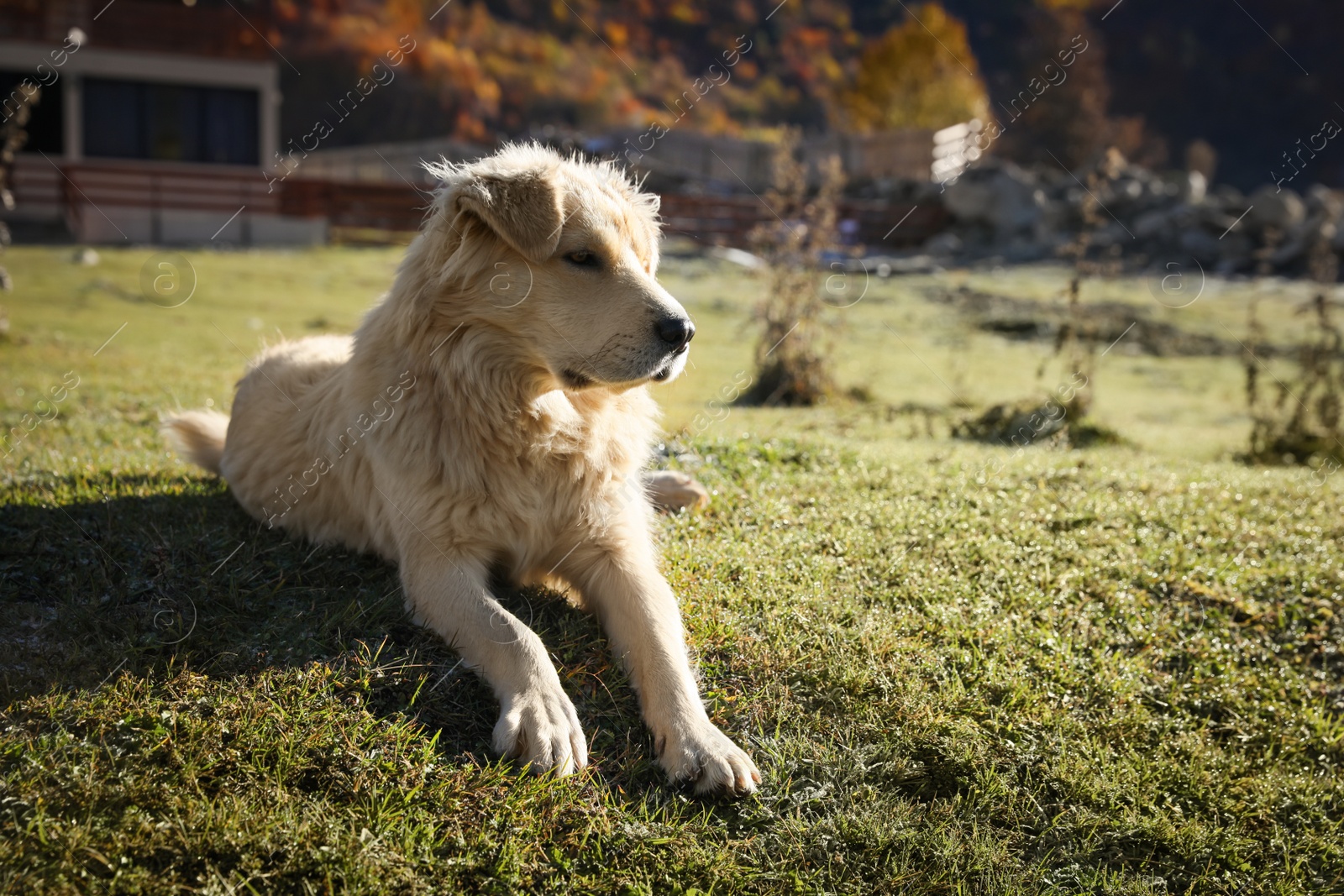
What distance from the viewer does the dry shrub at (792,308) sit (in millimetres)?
10438

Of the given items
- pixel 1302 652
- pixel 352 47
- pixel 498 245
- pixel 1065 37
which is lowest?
pixel 1302 652

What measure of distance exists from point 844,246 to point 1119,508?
517 centimetres

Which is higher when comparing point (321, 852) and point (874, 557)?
point (874, 557)

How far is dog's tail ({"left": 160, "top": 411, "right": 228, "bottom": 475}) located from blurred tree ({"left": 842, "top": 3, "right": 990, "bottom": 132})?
2166 inches

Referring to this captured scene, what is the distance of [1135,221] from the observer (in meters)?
29.7

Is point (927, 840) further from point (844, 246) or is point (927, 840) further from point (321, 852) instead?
point (844, 246)

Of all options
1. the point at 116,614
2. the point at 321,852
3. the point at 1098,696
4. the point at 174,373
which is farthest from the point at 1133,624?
the point at 174,373

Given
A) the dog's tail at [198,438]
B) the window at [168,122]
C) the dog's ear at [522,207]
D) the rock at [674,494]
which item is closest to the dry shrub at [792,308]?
the rock at [674,494]

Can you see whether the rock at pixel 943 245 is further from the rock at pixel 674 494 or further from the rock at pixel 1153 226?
the rock at pixel 674 494

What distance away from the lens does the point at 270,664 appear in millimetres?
3740

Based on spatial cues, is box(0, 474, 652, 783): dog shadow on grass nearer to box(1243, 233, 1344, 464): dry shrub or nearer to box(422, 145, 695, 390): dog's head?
box(422, 145, 695, 390): dog's head

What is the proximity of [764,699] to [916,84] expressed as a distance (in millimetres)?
59644

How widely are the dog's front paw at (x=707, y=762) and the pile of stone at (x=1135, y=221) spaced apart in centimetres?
2464

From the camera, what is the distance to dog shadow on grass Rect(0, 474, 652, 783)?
12.0ft
